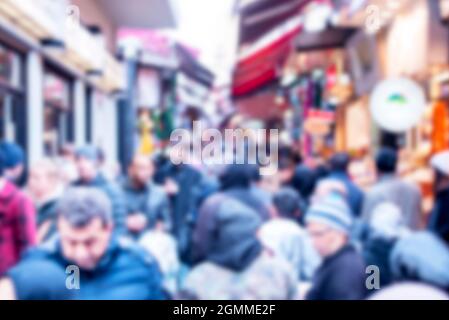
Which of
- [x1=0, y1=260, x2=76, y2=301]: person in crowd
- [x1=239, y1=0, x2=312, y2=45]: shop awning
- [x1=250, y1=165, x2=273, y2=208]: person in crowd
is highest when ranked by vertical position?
[x1=239, y1=0, x2=312, y2=45]: shop awning

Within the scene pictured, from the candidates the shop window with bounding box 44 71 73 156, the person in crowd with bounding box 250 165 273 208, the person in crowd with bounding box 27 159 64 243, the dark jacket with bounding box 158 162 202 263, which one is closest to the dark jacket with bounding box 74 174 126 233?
the person in crowd with bounding box 27 159 64 243

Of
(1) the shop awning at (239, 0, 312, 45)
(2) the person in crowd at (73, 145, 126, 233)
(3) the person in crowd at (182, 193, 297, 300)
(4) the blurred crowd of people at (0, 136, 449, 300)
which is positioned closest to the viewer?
(4) the blurred crowd of people at (0, 136, 449, 300)

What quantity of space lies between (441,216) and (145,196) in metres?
1.50

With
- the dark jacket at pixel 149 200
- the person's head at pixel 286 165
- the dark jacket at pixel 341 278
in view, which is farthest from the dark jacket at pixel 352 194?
the dark jacket at pixel 341 278

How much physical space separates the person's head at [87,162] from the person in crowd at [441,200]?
1.52 meters

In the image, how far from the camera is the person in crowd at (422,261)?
5.04ft

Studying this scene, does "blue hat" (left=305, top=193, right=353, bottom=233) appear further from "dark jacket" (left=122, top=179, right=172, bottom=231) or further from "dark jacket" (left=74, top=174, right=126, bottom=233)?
"dark jacket" (left=122, top=179, right=172, bottom=231)

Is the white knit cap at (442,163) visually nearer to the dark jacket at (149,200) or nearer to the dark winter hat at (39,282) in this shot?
the dark jacket at (149,200)

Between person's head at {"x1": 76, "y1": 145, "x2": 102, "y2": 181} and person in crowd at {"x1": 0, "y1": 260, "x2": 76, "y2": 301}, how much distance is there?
1.74 meters

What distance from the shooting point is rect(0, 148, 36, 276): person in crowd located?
98.6 inches

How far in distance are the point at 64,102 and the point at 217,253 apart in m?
3.15

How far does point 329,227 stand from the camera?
202 centimetres

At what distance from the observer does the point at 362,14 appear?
480 cm

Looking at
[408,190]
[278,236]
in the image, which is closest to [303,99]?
[408,190]
